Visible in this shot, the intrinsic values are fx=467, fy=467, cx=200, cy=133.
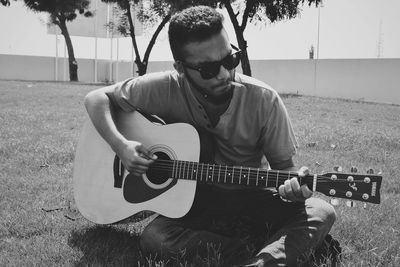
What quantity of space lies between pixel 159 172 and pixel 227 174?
491 millimetres

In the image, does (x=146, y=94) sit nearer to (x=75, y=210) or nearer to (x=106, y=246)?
(x=106, y=246)

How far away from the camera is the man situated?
262cm

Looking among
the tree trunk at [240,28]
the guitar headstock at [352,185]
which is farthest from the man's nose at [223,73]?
the tree trunk at [240,28]

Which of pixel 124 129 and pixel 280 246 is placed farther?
pixel 124 129

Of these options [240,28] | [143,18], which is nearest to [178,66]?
[240,28]

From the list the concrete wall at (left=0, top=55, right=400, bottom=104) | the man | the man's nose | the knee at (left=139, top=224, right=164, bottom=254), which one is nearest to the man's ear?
the man

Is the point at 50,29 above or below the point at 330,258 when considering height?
above

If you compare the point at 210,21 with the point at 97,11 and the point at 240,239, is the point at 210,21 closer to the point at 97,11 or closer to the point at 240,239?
the point at 240,239

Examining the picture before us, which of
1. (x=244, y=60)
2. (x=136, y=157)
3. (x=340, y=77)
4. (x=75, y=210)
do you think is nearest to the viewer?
(x=136, y=157)

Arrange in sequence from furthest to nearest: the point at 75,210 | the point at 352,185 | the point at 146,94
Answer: the point at 75,210
the point at 146,94
the point at 352,185

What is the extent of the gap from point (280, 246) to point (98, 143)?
4.74 feet

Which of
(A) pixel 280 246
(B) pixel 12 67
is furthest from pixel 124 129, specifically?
(B) pixel 12 67

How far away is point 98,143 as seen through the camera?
319 centimetres

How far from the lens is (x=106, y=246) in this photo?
2.80 metres
